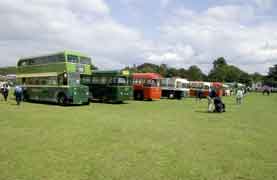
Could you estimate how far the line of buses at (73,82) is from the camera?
19.1 m

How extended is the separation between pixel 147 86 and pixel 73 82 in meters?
10.2

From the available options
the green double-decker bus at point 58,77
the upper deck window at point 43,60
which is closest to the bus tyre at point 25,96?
the green double-decker bus at point 58,77

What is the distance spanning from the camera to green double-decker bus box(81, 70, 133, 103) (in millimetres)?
22453

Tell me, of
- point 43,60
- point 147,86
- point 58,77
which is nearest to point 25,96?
point 43,60

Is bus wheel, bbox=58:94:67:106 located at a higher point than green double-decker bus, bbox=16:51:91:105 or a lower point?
lower

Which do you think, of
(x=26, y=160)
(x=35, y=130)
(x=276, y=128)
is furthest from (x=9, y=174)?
(x=276, y=128)

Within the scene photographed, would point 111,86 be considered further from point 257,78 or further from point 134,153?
point 257,78

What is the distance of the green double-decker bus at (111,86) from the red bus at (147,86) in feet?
14.2

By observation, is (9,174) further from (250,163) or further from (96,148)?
(250,163)

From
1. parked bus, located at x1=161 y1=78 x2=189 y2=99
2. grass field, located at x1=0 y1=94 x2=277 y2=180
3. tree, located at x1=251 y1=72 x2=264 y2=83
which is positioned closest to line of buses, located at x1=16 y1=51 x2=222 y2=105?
parked bus, located at x1=161 y1=78 x2=189 y2=99

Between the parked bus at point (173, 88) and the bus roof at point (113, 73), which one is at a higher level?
the bus roof at point (113, 73)

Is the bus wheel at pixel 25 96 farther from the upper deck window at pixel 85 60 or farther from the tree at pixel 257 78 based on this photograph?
the tree at pixel 257 78

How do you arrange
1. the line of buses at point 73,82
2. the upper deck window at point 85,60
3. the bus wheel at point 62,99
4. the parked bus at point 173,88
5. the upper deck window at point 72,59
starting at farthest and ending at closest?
the parked bus at point 173,88 < the upper deck window at point 85,60 < the bus wheel at point 62,99 < the line of buses at point 73,82 < the upper deck window at point 72,59

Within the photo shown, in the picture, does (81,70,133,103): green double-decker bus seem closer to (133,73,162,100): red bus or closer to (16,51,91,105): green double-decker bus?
(16,51,91,105): green double-decker bus
